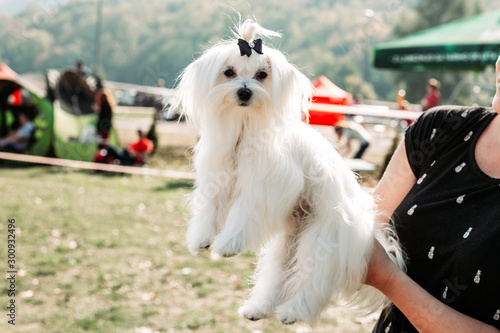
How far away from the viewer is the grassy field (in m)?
4.12

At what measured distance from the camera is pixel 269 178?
4.69 feet

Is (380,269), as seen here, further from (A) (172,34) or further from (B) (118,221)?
(A) (172,34)

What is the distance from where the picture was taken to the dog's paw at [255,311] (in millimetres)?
1535

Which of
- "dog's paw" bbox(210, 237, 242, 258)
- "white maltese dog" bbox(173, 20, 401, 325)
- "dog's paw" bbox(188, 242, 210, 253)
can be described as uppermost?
"white maltese dog" bbox(173, 20, 401, 325)

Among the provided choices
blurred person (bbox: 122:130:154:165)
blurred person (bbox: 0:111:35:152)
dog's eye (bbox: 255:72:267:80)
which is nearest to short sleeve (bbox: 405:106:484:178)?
dog's eye (bbox: 255:72:267:80)

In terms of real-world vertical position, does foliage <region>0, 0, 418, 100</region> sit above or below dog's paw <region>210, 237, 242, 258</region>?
above

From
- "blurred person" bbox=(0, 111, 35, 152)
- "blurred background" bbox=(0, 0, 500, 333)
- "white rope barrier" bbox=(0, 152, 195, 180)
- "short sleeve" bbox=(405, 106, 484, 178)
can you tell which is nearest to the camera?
"short sleeve" bbox=(405, 106, 484, 178)

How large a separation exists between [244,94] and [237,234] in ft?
1.31

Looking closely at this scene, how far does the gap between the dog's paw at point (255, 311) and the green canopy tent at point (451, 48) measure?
20.2 ft

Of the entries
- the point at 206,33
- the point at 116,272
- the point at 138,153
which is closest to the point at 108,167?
the point at 138,153

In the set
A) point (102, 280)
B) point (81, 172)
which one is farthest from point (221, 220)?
point (81, 172)

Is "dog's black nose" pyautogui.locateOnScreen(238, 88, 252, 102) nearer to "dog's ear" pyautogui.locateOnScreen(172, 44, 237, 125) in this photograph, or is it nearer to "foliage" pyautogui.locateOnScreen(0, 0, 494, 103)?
"dog's ear" pyautogui.locateOnScreen(172, 44, 237, 125)

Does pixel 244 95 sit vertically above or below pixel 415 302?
above

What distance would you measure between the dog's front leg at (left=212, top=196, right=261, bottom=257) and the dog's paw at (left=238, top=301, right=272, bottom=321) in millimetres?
240
